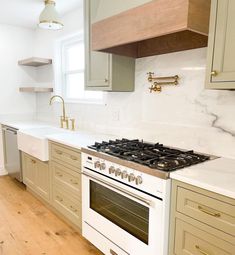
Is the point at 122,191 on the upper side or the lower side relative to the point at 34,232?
upper

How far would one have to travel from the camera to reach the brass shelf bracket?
80.8 inches

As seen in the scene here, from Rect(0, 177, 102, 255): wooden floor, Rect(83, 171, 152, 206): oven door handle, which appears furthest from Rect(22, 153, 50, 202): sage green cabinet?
Rect(83, 171, 152, 206): oven door handle

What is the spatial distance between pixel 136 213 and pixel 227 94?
1095 millimetres

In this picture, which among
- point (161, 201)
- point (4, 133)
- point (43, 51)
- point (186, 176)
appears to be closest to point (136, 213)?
point (161, 201)

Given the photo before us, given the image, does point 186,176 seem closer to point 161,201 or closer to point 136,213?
point 161,201

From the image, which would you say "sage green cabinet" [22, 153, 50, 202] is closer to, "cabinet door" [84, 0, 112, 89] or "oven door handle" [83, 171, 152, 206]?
"oven door handle" [83, 171, 152, 206]

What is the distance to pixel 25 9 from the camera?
10.5 ft

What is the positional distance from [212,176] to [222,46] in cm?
78

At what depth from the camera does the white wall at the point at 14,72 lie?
3.94m

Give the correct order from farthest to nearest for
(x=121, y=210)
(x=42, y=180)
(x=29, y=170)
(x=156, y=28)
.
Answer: (x=29, y=170) → (x=42, y=180) → (x=121, y=210) → (x=156, y=28)

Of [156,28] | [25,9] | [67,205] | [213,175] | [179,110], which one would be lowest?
[67,205]

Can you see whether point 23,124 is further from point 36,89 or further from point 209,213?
point 209,213

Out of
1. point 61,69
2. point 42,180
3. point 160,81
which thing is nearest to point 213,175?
point 160,81

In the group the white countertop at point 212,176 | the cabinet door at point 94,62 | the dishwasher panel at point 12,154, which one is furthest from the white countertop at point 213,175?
the dishwasher panel at point 12,154
